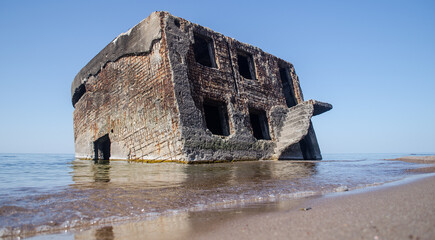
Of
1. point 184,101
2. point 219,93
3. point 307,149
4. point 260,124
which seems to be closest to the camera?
point 184,101

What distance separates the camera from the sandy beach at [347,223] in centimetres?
94

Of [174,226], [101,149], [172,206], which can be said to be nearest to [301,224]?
[174,226]

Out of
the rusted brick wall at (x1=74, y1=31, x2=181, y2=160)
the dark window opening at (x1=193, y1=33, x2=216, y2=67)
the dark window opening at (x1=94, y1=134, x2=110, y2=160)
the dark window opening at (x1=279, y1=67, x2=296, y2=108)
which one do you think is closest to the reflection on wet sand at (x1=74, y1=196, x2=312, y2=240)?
the rusted brick wall at (x1=74, y1=31, x2=181, y2=160)

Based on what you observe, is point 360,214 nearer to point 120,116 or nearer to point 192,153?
point 192,153

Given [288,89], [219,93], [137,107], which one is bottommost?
[137,107]

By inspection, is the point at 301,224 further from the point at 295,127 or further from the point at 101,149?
the point at 101,149

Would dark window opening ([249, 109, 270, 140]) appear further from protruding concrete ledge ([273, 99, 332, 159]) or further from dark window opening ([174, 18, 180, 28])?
dark window opening ([174, 18, 180, 28])

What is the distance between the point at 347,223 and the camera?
1.09 meters

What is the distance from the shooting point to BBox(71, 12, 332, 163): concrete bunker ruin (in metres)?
6.38

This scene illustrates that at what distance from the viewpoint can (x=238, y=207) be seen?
71.7 inches

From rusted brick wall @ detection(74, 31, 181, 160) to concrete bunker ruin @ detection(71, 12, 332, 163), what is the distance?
1.0 inches

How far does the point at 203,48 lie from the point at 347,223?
865 cm

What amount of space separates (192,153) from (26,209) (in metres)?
4.36

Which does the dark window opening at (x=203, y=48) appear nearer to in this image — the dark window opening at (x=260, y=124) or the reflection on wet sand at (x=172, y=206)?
the dark window opening at (x=260, y=124)
